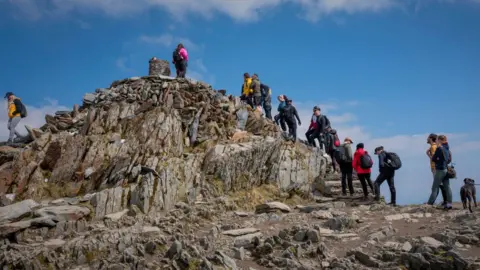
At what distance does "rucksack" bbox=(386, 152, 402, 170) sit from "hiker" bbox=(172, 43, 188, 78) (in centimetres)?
1652

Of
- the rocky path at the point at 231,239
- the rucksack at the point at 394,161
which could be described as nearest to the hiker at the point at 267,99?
the rucksack at the point at 394,161

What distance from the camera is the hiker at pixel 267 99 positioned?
2675 centimetres

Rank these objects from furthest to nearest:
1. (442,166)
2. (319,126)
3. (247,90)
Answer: (247,90) → (319,126) → (442,166)

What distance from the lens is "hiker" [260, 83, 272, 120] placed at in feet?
87.8

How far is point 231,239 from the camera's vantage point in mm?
12062

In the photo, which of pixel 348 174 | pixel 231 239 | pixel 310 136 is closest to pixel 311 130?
pixel 310 136

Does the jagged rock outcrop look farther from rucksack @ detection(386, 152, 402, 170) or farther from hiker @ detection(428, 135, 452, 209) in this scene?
hiker @ detection(428, 135, 452, 209)

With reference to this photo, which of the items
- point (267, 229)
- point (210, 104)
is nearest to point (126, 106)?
point (210, 104)

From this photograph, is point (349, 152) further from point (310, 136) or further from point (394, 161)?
point (310, 136)

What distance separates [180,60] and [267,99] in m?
7.48

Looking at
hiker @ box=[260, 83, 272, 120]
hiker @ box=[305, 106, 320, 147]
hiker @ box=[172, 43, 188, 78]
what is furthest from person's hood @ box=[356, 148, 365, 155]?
hiker @ box=[172, 43, 188, 78]

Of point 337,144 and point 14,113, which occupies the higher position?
point 14,113

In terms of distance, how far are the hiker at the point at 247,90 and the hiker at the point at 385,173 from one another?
12.3 m

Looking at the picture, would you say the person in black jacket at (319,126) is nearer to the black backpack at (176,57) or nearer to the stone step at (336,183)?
the stone step at (336,183)
